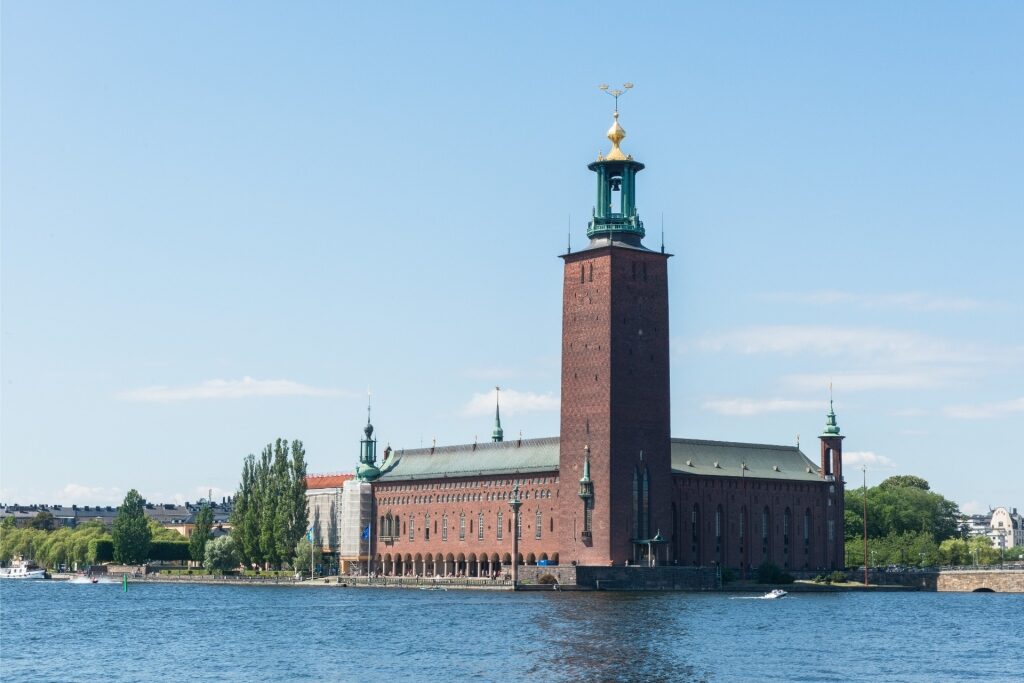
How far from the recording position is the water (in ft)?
196

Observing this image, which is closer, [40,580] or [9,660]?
[9,660]

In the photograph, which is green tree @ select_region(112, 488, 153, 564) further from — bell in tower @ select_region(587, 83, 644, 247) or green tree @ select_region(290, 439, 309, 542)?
bell in tower @ select_region(587, 83, 644, 247)

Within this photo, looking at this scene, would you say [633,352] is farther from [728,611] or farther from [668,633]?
[668,633]

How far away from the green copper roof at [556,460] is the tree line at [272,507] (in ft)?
39.0

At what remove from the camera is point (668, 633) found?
72938 millimetres

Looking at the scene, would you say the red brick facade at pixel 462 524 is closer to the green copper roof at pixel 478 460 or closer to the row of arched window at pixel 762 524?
the green copper roof at pixel 478 460

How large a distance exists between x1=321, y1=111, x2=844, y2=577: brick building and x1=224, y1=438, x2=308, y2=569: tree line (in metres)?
10.4

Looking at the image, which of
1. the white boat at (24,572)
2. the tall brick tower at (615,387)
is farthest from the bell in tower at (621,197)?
the white boat at (24,572)

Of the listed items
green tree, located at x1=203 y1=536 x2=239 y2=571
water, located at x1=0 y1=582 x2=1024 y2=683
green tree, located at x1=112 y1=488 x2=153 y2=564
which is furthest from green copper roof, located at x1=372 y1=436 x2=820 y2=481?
green tree, located at x1=112 y1=488 x2=153 y2=564

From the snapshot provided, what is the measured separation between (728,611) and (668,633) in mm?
20315

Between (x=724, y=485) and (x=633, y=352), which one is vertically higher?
(x=633, y=352)

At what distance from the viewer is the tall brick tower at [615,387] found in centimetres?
12081

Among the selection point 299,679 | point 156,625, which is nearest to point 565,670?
point 299,679

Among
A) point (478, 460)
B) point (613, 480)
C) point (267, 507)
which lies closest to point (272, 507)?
point (267, 507)
